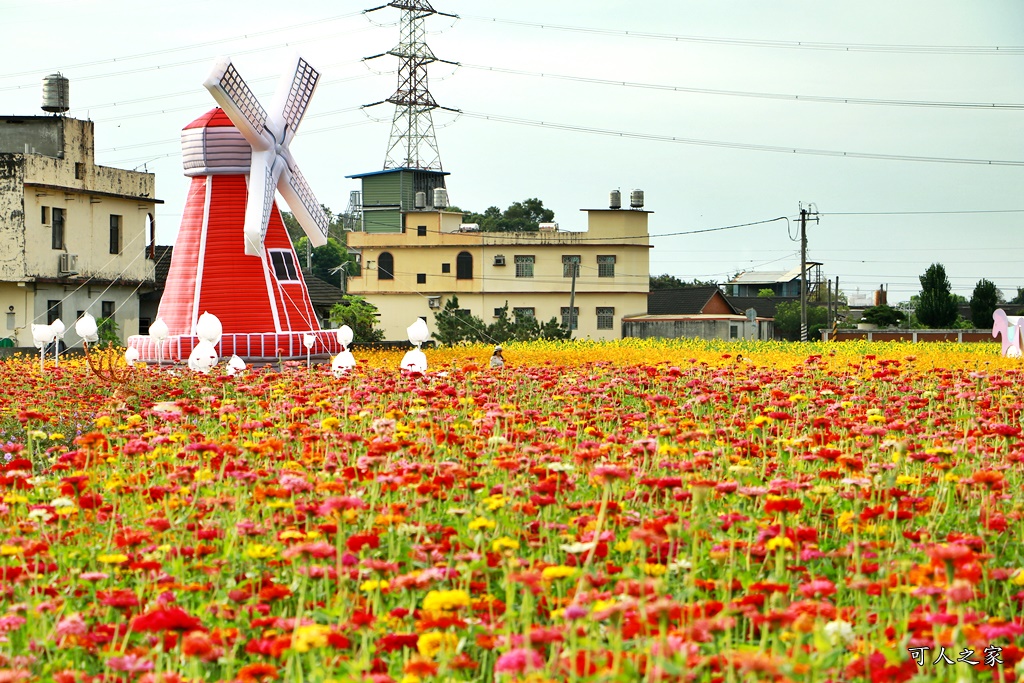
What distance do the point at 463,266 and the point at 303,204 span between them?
33.4 meters

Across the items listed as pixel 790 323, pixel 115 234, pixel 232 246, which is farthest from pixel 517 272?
pixel 232 246

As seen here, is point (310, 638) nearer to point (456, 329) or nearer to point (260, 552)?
point (260, 552)

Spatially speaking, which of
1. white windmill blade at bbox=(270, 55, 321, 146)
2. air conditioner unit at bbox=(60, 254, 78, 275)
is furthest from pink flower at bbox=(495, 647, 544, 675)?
air conditioner unit at bbox=(60, 254, 78, 275)

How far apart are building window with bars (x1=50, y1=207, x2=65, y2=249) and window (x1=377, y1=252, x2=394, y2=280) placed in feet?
68.2

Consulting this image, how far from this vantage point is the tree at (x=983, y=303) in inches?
2135

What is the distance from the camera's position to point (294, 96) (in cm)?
2380

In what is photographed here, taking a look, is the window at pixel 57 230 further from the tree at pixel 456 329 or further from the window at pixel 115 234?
the tree at pixel 456 329

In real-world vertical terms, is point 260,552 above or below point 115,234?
below

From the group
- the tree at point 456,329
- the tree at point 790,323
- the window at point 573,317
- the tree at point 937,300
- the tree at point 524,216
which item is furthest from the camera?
the tree at point 524,216

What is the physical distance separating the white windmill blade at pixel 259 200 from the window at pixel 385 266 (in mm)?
35945

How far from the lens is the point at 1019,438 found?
23.5 ft

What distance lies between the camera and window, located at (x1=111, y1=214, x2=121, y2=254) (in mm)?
41438

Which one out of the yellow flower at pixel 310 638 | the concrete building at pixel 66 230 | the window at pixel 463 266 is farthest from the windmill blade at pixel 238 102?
the window at pixel 463 266

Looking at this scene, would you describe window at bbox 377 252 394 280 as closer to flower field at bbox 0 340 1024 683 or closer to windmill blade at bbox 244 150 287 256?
windmill blade at bbox 244 150 287 256
